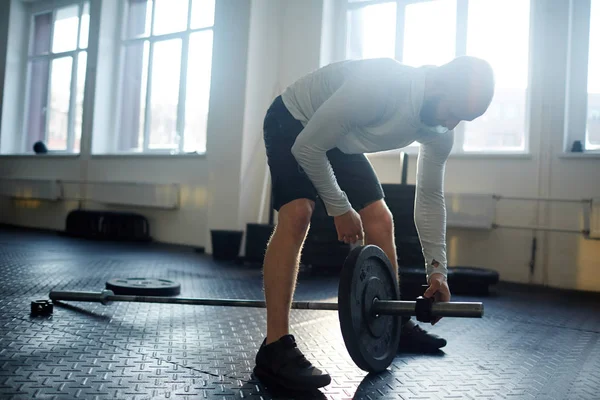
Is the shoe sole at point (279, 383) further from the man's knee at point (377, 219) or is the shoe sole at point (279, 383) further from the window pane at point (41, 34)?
the window pane at point (41, 34)

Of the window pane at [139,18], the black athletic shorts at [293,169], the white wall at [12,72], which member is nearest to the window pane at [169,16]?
the window pane at [139,18]

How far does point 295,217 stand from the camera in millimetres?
1350

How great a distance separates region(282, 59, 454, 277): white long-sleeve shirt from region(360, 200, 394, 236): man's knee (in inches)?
4.1

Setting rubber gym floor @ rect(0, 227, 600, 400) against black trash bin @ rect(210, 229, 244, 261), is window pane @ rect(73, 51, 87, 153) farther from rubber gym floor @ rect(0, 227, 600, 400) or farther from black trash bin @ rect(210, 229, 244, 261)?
rubber gym floor @ rect(0, 227, 600, 400)

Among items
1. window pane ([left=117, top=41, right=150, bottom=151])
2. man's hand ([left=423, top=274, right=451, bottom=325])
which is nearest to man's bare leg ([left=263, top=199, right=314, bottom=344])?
man's hand ([left=423, top=274, right=451, bottom=325])

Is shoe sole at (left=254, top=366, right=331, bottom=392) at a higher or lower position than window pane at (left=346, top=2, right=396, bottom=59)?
lower

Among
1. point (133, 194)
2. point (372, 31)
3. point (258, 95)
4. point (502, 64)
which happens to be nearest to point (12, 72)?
point (133, 194)

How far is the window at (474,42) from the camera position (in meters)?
3.72

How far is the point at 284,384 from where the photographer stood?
1.24m

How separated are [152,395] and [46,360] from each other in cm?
40

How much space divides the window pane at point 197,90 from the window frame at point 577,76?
3147 mm

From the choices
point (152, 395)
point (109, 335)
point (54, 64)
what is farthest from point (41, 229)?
point (152, 395)

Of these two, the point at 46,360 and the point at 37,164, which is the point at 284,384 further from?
the point at 37,164

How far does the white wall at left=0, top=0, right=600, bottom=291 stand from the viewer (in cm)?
340
